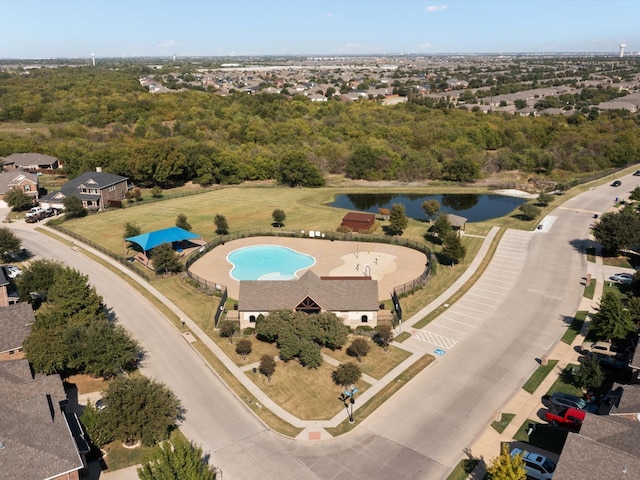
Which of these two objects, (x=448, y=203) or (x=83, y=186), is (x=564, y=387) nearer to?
(x=448, y=203)

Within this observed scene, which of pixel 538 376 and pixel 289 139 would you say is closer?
pixel 538 376

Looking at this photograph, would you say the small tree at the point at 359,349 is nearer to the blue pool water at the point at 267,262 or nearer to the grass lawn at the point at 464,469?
the grass lawn at the point at 464,469

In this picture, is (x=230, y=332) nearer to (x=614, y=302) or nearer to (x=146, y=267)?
(x=146, y=267)

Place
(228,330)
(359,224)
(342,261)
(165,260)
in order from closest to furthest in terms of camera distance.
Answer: (228,330), (165,260), (342,261), (359,224)

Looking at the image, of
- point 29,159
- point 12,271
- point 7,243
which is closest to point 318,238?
point 12,271

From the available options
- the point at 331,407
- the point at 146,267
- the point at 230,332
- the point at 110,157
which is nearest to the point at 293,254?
the point at 146,267

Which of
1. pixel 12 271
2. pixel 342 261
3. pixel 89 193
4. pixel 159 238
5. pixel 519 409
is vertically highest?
pixel 89 193

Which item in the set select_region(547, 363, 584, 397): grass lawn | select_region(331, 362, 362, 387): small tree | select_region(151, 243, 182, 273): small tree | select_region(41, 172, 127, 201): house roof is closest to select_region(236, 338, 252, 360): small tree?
select_region(331, 362, 362, 387): small tree
